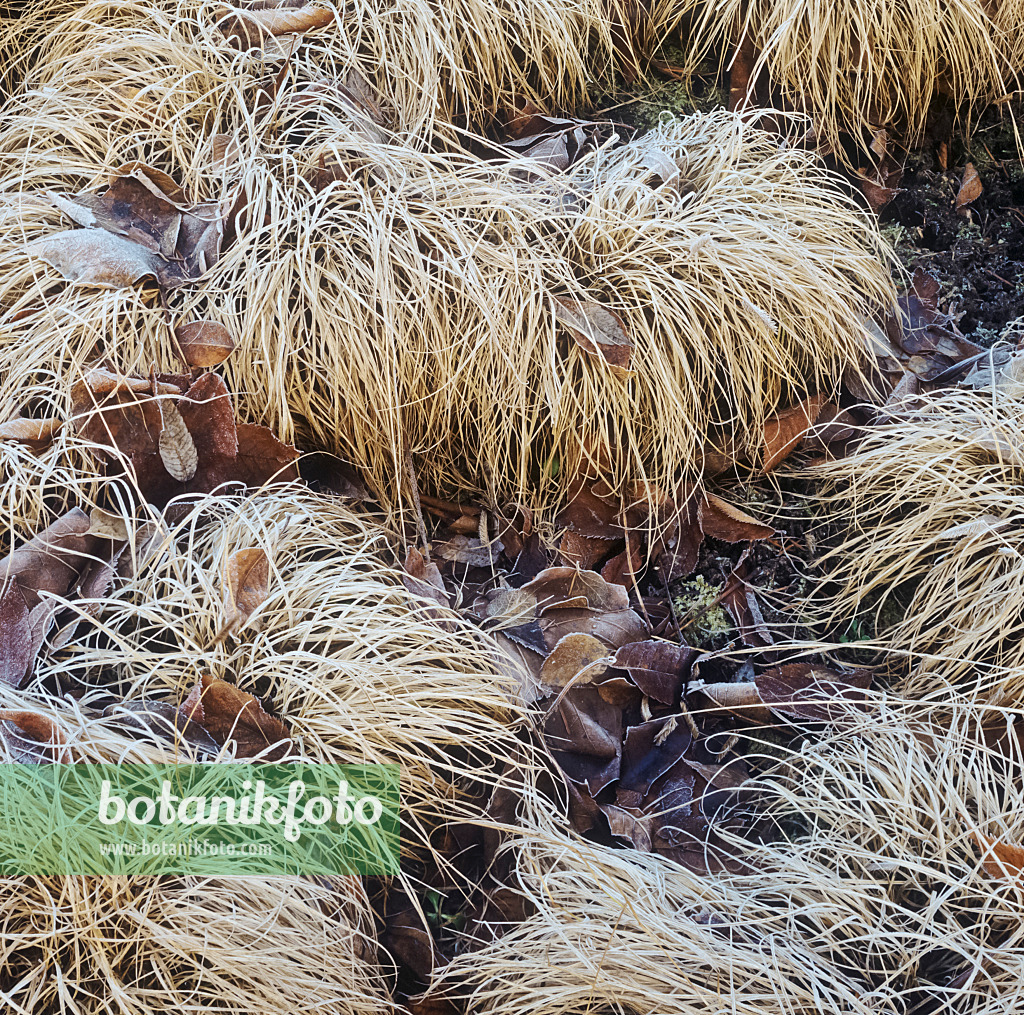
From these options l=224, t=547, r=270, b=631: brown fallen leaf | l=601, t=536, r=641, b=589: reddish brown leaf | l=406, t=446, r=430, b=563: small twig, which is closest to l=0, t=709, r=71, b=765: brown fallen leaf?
l=224, t=547, r=270, b=631: brown fallen leaf

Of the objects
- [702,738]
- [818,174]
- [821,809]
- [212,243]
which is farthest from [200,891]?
[818,174]

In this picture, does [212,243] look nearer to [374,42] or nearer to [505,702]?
[374,42]

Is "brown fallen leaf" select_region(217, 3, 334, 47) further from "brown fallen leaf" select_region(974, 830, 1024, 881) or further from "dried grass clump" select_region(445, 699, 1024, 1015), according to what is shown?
"brown fallen leaf" select_region(974, 830, 1024, 881)

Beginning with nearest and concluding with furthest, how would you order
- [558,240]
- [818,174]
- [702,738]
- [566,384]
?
[702,738]
[566,384]
[558,240]
[818,174]

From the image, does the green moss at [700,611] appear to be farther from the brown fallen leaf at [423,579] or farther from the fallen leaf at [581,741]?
the brown fallen leaf at [423,579]

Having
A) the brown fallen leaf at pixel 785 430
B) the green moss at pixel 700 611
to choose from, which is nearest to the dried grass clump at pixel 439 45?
the brown fallen leaf at pixel 785 430

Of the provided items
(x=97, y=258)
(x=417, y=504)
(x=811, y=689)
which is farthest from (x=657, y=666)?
(x=97, y=258)
